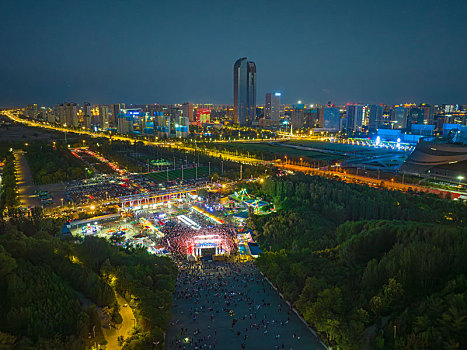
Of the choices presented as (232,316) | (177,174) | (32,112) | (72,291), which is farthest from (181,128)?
(32,112)

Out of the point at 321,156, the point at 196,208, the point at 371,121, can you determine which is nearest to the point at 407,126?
the point at 371,121

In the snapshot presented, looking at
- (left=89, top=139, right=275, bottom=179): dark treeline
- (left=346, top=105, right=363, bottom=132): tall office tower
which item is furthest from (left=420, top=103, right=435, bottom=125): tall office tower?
(left=89, top=139, right=275, bottom=179): dark treeline

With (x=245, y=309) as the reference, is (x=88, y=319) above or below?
above

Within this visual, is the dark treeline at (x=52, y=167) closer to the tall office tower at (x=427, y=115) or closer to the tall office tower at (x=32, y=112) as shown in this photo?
the tall office tower at (x=427, y=115)

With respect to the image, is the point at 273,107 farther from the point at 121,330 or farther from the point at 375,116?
the point at 121,330

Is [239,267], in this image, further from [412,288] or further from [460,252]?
[460,252]

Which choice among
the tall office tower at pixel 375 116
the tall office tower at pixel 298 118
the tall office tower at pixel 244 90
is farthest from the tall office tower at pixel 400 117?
the tall office tower at pixel 244 90
